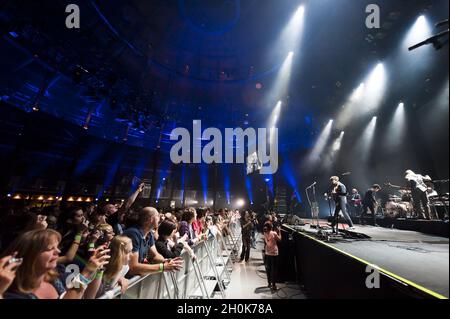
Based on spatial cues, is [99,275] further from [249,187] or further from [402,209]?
[249,187]

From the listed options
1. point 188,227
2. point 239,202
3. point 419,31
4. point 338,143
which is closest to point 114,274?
point 188,227

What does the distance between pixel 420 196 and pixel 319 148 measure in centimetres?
620

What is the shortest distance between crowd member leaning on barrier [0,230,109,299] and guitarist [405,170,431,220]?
7.36 metres

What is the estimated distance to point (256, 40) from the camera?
30.3 ft

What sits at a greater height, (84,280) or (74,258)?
(84,280)

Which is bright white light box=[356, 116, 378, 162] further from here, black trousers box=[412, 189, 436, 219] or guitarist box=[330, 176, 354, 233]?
guitarist box=[330, 176, 354, 233]

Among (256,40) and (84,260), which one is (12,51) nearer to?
(256,40)

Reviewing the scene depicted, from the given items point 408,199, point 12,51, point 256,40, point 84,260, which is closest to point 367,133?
point 408,199

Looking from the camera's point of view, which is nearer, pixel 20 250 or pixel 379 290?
pixel 20 250

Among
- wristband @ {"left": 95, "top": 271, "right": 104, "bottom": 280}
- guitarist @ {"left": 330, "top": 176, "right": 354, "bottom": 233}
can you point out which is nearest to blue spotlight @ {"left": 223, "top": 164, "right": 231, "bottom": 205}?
guitarist @ {"left": 330, "top": 176, "right": 354, "bottom": 233}

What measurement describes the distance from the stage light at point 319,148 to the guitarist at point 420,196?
5155mm

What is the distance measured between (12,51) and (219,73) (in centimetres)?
1098

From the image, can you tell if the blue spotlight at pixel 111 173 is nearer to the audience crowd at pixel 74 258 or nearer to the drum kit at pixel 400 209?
the audience crowd at pixel 74 258

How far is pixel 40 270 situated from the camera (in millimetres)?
1309
